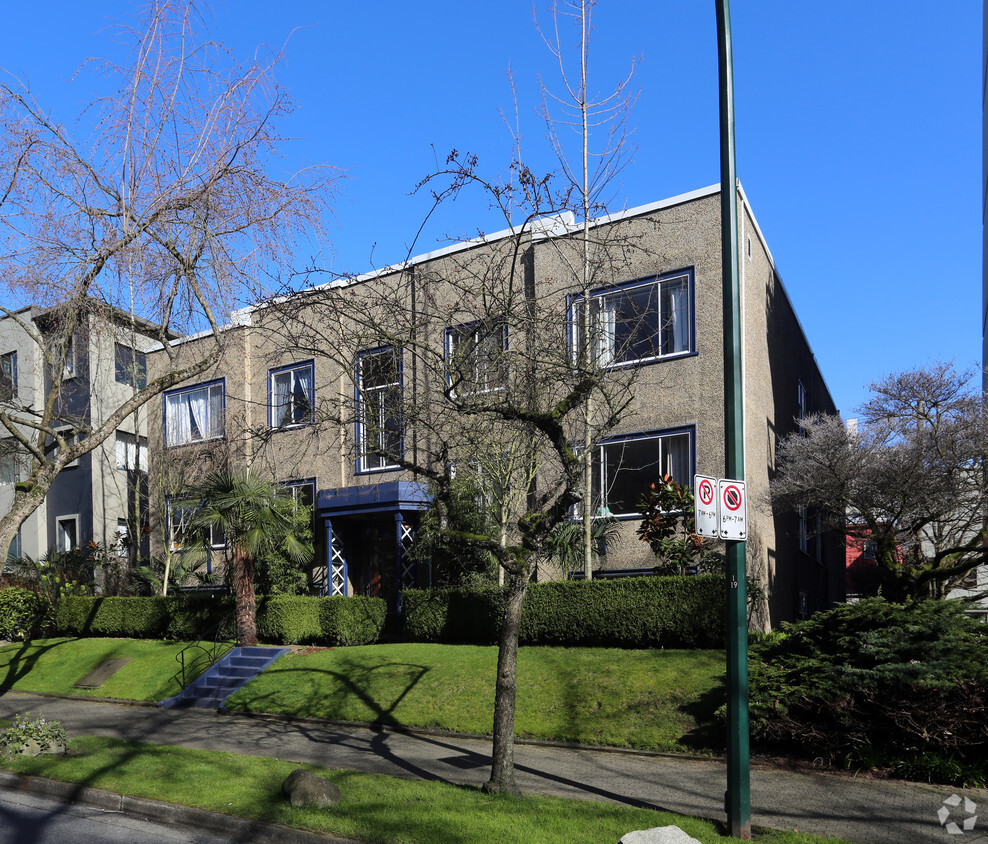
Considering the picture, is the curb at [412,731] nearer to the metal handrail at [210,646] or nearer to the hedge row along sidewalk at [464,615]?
the metal handrail at [210,646]

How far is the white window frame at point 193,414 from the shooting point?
25438 mm

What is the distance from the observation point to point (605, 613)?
15.0 m

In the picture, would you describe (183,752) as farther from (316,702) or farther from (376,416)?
(376,416)

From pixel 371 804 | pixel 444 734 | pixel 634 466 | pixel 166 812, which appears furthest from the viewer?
pixel 634 466

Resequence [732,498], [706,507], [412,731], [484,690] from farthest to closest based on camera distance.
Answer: [484,690]
[412,731]
[732,498]
[706,507]

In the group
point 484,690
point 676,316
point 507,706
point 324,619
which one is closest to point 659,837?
point 507,706

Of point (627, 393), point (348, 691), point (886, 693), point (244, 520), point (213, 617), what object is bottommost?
point (348, 691)

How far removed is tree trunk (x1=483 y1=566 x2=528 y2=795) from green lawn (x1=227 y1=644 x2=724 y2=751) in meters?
3.08

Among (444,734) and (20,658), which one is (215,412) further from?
(444,734)

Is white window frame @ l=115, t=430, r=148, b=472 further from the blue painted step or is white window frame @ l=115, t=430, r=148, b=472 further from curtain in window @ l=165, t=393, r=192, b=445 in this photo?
the blue painted step

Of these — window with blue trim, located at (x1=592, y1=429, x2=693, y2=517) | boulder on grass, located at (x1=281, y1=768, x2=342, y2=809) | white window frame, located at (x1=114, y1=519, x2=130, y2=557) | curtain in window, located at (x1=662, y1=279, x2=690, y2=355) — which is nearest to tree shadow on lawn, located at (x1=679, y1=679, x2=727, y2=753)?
boulder on grass, located at (x1=281, y1=768, x2=342, y2=809)

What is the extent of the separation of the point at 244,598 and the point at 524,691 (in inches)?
293

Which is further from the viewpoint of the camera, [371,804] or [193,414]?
[193,414]

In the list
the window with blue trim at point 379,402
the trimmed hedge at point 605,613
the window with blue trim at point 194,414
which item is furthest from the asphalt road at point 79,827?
the window with blue trim at point 194,414
